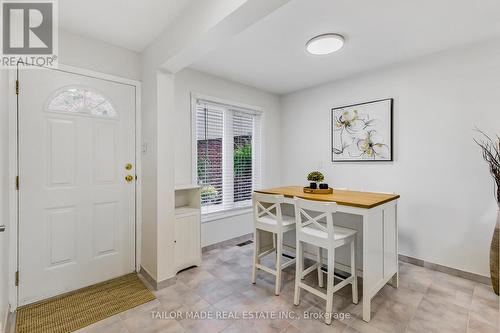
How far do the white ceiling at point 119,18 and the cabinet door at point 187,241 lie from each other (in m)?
1.95

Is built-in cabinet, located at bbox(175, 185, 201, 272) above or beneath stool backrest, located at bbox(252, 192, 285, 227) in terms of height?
beneath

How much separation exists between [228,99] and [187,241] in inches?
83.0

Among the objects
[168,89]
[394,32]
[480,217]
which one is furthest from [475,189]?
[168,89]

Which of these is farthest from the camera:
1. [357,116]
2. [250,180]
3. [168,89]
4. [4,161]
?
[250,180]

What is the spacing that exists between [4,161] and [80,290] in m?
1.35

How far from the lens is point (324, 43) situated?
90.9 inches

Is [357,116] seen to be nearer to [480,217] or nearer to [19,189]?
[480,217]

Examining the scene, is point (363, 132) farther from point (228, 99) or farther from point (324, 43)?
point (228, 99)

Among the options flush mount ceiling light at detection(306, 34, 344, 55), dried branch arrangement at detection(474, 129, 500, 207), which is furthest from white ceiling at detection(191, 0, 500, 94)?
dried branch arrangement at detection(474, 129, 500, 207)

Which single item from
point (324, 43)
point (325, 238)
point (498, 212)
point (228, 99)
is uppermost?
point (324, 43)

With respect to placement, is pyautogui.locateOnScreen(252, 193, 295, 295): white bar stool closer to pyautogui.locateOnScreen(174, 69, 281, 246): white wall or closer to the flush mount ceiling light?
pyautogui.locateOnScreen(174, 69, 281, 246): white wall

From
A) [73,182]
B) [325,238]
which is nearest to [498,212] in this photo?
[325,238]

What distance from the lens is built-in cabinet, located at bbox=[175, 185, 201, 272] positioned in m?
2.62

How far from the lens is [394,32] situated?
7.32 feet
